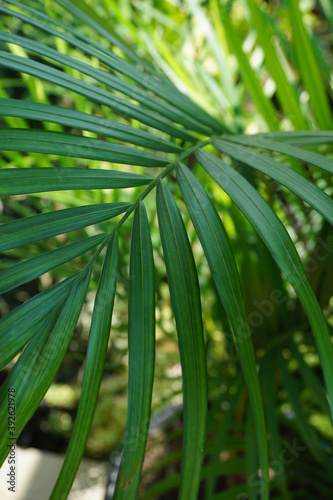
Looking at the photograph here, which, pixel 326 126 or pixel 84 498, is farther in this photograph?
pixel 84 498

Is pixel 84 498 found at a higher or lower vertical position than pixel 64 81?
lower

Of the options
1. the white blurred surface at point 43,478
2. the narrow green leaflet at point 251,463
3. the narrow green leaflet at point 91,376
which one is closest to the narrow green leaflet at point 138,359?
the narrow green leaflet at point 91,376

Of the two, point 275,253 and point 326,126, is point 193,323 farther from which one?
point 326,126

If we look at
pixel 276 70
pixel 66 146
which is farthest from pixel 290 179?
pixel 276 70

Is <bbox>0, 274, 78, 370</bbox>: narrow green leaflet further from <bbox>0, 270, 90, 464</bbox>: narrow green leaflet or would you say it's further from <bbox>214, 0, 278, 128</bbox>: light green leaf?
<bbox>214, 0, 278, 128</bbox>: light green leaf

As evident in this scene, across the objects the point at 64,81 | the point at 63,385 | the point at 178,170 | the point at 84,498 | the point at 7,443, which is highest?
the point at 64,81

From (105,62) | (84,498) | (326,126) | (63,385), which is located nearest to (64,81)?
(105,62)

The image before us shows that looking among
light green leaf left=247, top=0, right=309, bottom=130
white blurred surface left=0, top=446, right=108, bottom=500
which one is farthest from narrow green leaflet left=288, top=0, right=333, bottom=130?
white blurred surface left=0, top=446, right=108, bottom=500

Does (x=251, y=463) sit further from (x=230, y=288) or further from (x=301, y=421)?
(x=230, y=288)
